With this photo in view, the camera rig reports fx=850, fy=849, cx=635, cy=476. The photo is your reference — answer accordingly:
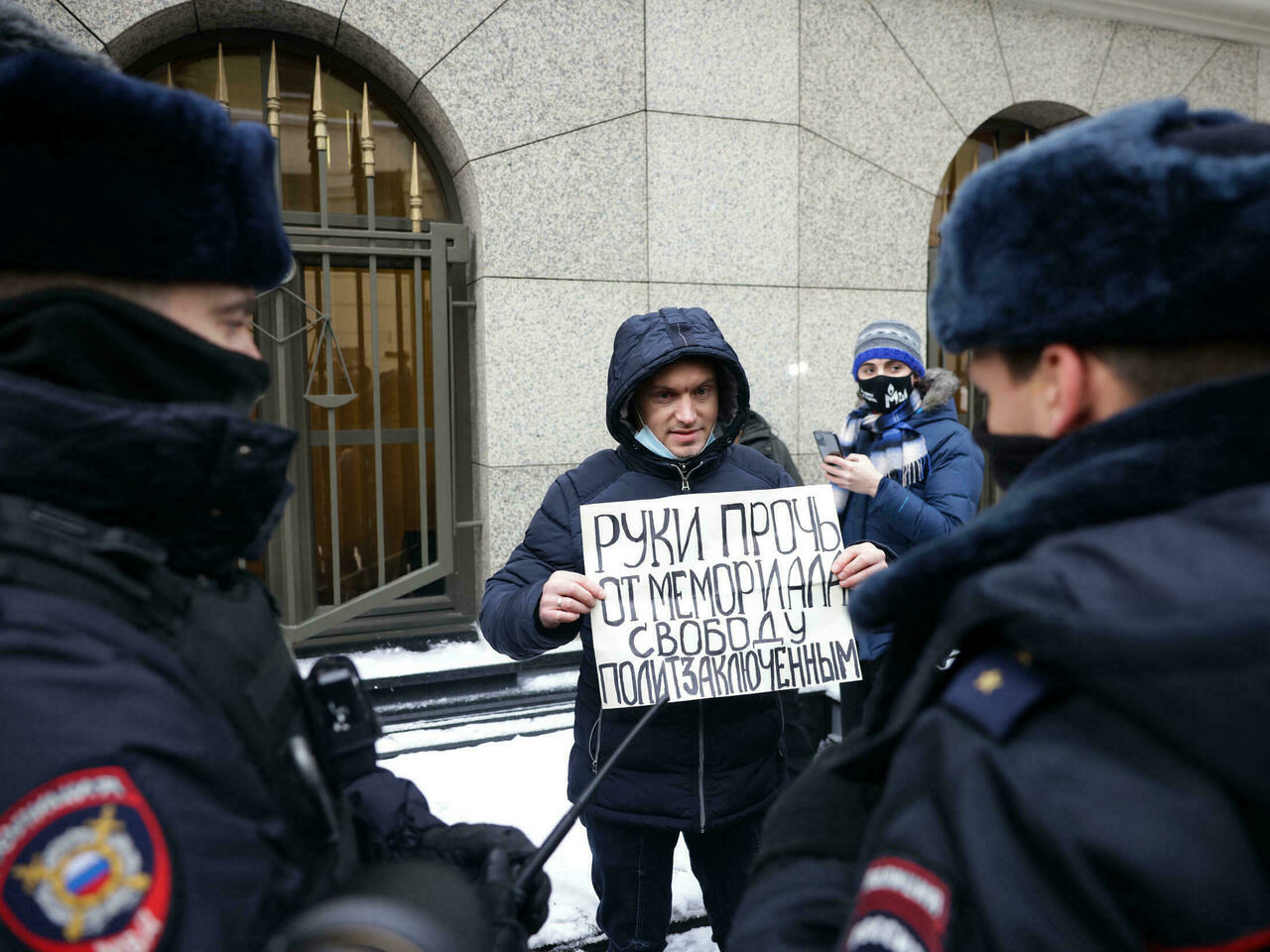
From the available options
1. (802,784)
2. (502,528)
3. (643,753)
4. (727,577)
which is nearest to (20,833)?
(802,784)

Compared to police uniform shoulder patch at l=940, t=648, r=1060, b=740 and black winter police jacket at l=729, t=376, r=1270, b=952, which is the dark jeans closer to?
black winter police jacket at l=729, t=376, r=1270, b=952

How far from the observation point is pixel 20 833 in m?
Answer: 0.78

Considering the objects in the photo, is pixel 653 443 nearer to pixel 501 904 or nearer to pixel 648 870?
pixel 648 870

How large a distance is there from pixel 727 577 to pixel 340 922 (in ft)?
5.24

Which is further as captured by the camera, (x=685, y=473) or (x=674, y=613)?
(x=685, y=473)

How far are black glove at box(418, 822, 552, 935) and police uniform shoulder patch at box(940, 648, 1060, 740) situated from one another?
79 centimetres

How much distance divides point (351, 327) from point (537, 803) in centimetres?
272

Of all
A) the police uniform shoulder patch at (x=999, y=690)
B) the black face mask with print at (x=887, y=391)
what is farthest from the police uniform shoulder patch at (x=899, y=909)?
the black face mask with print at (x=887, y=391)

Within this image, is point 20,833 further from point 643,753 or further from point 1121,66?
point 1121,66

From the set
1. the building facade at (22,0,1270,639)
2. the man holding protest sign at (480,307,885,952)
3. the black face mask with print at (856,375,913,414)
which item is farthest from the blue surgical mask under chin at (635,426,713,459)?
the building facade at (22,0,1270,639)

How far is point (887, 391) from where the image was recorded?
142 inches

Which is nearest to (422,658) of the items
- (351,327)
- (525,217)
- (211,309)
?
(351,327)

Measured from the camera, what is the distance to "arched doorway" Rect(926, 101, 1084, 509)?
19.7 ft

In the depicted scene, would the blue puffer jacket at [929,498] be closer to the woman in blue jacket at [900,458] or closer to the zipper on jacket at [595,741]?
the woman in blue jacket at [900,458]
